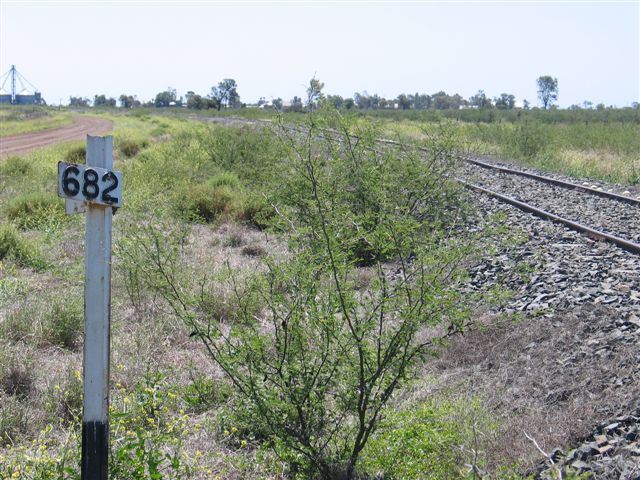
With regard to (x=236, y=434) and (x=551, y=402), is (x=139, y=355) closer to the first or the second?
(x=236, y=434)

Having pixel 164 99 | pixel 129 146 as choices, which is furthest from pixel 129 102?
pixel 129 146

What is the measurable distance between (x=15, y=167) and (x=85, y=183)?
1902 centimetres

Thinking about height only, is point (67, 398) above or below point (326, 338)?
below

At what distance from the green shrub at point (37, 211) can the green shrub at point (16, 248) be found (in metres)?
1.41

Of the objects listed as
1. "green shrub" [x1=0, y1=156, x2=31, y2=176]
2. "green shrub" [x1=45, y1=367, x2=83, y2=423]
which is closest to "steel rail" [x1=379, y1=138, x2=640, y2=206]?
"green shrub" [x1=45, y1=367, x2=83, y2=423]

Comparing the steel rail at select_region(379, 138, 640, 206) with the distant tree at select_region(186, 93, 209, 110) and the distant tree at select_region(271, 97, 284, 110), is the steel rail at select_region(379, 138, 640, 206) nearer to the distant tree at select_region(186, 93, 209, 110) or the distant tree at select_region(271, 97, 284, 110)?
the distant tree at select_region(271, 97, 284, 110)

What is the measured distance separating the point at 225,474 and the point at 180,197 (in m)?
10.6

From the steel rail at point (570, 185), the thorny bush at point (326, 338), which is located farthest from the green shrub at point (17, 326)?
the steel rail at point (570, 185)

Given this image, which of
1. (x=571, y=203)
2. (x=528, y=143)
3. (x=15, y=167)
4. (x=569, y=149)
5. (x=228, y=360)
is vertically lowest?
(x=228, y=360)

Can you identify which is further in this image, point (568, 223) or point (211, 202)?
point (211, 202)

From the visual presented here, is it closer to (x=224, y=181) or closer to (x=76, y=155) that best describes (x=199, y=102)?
(x=76, y=155)

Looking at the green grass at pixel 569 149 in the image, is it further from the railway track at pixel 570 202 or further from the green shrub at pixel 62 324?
the green shrub at pixel 62 324

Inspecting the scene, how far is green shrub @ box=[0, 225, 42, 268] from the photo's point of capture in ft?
35.0

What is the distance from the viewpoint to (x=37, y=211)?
13883 millimetres
